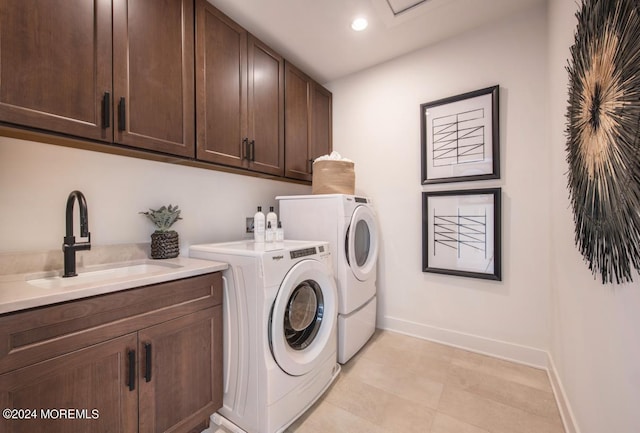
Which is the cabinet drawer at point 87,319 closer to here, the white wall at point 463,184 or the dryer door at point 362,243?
the dryer door at point 362,243

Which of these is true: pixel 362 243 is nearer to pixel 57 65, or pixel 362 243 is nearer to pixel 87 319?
pixel 87 319

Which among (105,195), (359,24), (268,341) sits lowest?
(268,341)

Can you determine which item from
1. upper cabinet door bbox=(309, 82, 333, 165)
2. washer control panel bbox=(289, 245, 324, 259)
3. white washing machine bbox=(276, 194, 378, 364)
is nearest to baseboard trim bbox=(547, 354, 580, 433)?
white washing machine bbox=(276, 194, 378, 364)

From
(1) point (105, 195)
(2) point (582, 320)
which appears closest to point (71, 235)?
(1) point (105, 195)

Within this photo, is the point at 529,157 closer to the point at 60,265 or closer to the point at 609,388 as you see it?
the point at 609,388

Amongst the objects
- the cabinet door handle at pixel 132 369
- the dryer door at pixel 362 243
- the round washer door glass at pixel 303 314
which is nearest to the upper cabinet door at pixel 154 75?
the cabinet door handle at pixel 132 369

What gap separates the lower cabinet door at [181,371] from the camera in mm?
1079

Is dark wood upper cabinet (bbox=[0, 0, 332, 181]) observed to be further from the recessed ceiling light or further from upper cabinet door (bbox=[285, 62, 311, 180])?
the recessed ceiling light

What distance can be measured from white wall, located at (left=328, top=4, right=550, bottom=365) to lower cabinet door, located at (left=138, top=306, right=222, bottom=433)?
5.62 ft

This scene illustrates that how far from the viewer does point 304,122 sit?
2.47 meters

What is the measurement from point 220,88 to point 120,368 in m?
1.62

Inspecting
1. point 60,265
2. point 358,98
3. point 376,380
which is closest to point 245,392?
point 376,380

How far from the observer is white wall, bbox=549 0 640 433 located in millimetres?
765

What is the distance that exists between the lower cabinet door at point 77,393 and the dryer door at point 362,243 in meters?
1.42
